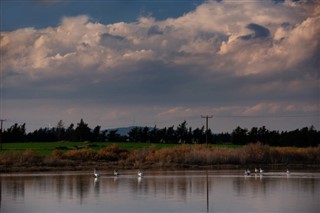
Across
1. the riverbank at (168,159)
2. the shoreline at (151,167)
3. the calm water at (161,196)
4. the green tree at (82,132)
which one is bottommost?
the calm water at (161,196)

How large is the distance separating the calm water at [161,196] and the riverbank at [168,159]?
74.7 ft

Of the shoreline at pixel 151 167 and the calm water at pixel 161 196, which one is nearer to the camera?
the calm water at pixel 161 196

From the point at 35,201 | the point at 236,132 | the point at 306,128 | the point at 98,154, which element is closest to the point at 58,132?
the point at 236,132

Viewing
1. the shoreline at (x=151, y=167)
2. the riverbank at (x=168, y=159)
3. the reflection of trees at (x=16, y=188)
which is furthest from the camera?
the riverbank at (x=168, y=159)

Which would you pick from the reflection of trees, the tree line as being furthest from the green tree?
the reflection of trees

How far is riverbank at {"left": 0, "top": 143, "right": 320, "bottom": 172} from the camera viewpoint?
7056cm

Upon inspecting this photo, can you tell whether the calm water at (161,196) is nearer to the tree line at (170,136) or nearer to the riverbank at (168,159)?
the riverbank at (168,159)

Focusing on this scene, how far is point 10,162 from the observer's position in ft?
228

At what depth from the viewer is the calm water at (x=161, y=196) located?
96.0 ft

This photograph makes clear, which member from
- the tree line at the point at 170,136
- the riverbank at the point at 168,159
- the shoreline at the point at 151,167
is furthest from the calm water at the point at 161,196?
the tree line at the point at 170,136

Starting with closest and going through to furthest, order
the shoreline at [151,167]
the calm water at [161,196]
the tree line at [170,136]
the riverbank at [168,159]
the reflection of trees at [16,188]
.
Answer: the calm water at [161,196] → the reflection of trees at [16,188] → the shoreline at [151,167] → the riverbank at [168,159] → the tree line at [170,136]

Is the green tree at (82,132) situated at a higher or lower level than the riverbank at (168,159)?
higher

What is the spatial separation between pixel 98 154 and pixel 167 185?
38.2 m

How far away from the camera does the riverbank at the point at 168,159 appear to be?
70.6 metres
